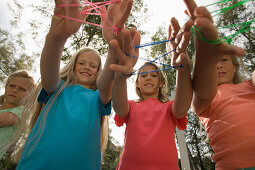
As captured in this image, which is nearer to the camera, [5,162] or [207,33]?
[207,33]

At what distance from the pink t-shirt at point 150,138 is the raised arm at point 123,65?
0.83 ft

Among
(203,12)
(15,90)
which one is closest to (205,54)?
(203,12)

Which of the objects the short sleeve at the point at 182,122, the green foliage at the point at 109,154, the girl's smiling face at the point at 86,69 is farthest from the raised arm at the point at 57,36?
the green foliage at the point at 109,154

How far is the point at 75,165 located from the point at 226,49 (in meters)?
1.23

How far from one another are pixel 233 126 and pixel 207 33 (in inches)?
33.7

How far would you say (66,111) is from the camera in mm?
1460

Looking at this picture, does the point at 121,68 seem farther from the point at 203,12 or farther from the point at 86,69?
the point at 86,69

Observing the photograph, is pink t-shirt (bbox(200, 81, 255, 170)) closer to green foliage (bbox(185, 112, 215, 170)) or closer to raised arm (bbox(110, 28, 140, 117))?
raised arm (bbox(110, 28, 140, 117))

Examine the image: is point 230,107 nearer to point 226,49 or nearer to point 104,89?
point 226,49

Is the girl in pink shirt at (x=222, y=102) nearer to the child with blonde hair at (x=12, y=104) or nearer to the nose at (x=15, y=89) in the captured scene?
the child with blonde hair at (x=12, y=104)

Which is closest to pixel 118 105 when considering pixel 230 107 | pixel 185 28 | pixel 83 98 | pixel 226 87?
pixel 83 98

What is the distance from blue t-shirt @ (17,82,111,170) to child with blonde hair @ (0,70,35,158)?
4.06 ft

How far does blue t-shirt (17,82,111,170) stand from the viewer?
4.07 ft

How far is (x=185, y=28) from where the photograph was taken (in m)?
0.97
